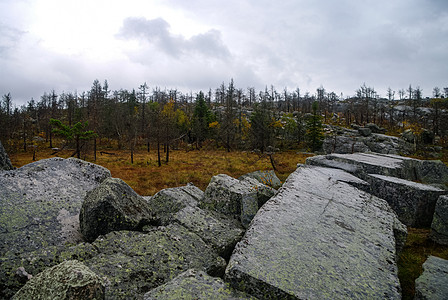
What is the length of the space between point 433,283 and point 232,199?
3494mm

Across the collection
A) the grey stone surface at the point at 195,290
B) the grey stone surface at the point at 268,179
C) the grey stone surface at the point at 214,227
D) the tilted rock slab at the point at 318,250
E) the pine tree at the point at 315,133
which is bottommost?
the grey stone surface at the point at 268,179

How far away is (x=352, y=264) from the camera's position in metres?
2.63

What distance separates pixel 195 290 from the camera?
7.21 ft

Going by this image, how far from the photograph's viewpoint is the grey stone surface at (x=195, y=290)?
2.12 m

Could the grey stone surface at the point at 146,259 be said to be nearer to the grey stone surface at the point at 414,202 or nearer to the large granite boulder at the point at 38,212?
the large granite boulder at the point at 38,212

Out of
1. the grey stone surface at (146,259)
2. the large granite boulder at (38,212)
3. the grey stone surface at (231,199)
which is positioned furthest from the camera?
the grey stone surface at (231,199)

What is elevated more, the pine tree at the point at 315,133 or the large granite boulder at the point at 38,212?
the pine tree at the point at 315,133

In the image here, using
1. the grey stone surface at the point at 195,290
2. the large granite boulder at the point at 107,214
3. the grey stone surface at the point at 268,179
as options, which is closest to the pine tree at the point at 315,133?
the grey stone surface at the point at 268,179

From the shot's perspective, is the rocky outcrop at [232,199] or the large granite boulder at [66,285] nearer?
the large granite boulder at [66,285]

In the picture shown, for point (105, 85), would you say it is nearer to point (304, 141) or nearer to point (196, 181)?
point (304, 141)

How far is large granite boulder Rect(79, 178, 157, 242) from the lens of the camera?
3797 mm

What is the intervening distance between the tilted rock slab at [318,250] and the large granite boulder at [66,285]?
1343 mm

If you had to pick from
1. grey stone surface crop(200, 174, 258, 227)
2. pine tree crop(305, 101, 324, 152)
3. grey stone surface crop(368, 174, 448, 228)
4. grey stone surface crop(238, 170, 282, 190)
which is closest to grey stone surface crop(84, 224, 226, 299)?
grey stone surface crop(200, 174, 258, 227)

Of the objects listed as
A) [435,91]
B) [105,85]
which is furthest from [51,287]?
[435,91]
